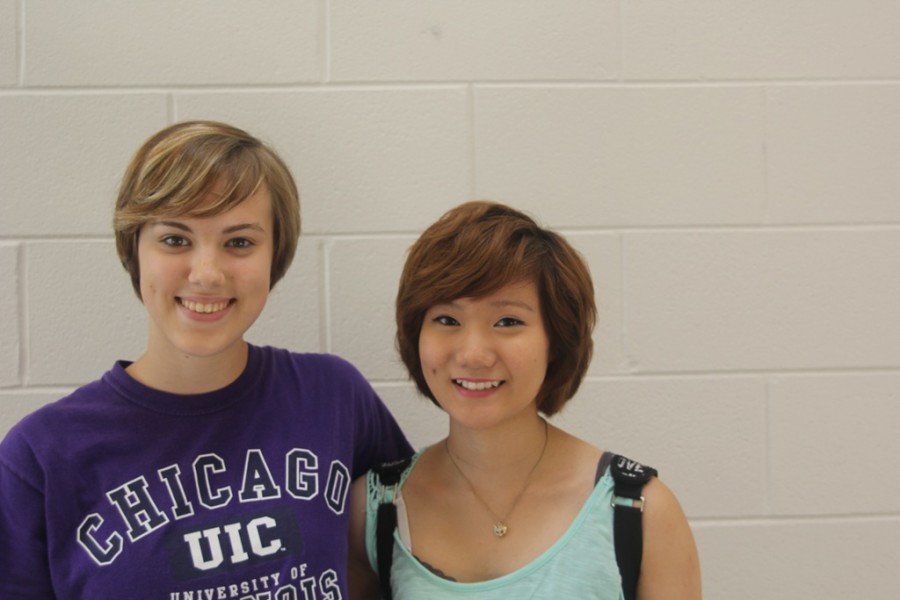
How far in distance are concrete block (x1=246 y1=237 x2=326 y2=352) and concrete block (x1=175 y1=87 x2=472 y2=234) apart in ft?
0.23

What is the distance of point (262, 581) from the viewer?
1280 mm

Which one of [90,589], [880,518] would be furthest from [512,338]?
[880,518]

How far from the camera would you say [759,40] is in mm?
1830

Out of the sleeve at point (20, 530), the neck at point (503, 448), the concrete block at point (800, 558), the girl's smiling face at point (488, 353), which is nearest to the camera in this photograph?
the sleeve at point (20, 530)

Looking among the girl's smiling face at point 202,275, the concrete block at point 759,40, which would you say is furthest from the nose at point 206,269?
the concrete block at point 759,40

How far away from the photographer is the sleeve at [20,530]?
124 centimetres

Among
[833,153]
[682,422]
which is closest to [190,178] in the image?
[682,422]

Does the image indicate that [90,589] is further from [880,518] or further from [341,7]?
[880,518]

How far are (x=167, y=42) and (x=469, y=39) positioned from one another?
62 centimetres

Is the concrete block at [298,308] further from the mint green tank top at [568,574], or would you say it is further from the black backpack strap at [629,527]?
the black backpack strap at [629,527]

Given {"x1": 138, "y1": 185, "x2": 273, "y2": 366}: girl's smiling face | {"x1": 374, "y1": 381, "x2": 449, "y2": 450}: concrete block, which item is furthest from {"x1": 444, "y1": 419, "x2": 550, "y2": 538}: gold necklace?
{"x1": 138, "y1": 185, "x2": 273, "y2": 366}: girl's smiling face

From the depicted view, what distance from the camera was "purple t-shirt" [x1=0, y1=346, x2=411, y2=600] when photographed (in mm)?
1242

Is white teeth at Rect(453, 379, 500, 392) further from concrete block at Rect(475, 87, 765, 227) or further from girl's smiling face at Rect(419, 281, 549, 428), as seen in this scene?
concrete block at Rect(475, 87, 765, 227)

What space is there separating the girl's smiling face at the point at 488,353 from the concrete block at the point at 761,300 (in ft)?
1.79
